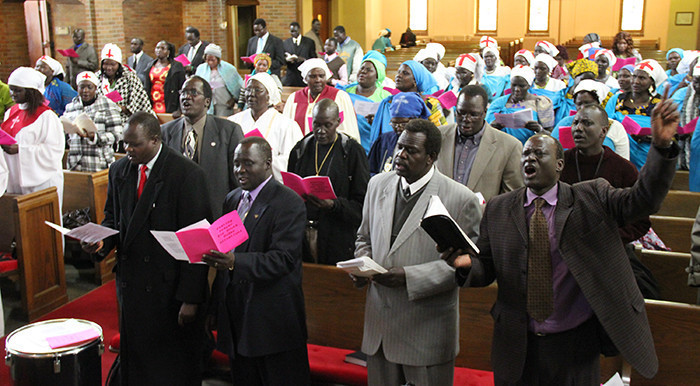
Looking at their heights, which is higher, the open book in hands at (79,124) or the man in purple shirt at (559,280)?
the open book in hands at (79,124)

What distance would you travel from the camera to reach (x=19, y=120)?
20.4ft

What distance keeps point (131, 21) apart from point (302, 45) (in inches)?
208

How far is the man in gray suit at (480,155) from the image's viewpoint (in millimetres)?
4160

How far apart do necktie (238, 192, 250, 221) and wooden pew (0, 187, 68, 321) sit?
9.53 ft

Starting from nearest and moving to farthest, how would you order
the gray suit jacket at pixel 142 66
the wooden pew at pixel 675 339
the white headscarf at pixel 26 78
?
1. the wooden pew at pixel 675 339
2. the white headscarf at pixel 26 78
3. the gray suit jacket at pixel 142 66

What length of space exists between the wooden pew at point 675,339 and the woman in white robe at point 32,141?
493 cm

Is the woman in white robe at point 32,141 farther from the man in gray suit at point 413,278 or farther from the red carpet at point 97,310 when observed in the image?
the man in gray suit at point 413,278

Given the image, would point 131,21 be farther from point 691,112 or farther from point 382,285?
point 382,285

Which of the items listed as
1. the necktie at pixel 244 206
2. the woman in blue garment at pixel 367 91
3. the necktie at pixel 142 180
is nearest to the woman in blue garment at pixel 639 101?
the woman in blue garment at pixel 367 91

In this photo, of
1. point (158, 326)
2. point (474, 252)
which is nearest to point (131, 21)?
point (158, 326)

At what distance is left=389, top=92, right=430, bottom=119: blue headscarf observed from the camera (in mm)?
4922

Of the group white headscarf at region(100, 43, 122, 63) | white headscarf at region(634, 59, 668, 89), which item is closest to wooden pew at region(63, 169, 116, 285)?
white headscarf at region(100, 43, 122, 63)

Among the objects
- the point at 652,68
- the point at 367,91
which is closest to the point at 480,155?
→ the point at 367,91

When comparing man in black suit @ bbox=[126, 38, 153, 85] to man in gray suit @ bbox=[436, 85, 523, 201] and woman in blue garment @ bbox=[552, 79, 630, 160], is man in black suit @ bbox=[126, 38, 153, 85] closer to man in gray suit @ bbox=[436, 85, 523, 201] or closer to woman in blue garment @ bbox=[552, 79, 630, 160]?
woman in blue garment @ bbox=[552, 79, 630, 160]
